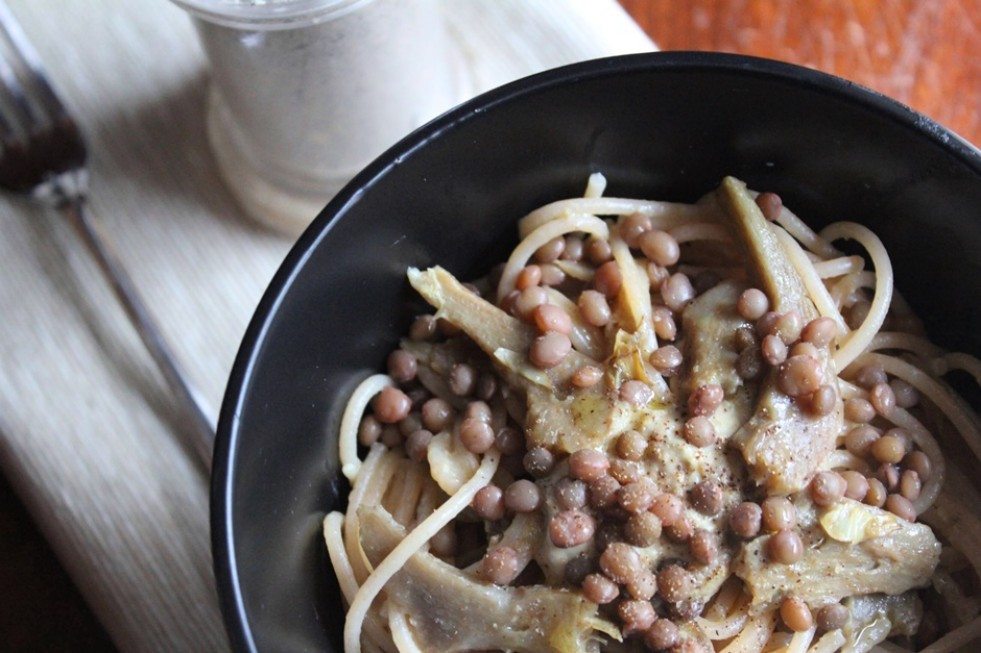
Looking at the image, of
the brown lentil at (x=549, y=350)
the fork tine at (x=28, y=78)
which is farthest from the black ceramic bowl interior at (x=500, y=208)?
the fork tine at (x=28, y=78)

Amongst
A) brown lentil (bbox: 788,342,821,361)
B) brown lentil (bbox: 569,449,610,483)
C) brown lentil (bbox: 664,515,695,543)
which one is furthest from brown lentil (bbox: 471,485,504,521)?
brown lentil (bbox: 788,342,821,361)

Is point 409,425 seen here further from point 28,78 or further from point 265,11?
point 28,78

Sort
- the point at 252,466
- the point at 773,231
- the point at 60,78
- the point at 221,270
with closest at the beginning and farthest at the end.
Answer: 1. the point at 252,466
2. the point at 773,231
3. the point at 221,270
4. the point at 60,78

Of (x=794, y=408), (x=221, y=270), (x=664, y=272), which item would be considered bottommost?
(x=794, y=408)

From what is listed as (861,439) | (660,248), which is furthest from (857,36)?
(861,439)

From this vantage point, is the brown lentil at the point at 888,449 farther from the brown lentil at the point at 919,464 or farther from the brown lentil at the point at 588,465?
the brown lentil at the point at 588,465

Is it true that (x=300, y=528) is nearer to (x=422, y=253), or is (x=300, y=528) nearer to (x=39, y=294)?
(x=422, y=253)

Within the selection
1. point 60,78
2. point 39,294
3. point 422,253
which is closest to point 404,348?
point 422,253
